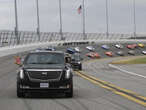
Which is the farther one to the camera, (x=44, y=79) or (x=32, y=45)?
(x=32, y=45)

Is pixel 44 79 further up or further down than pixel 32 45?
further up

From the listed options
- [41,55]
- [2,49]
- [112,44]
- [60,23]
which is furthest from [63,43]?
[41,55]

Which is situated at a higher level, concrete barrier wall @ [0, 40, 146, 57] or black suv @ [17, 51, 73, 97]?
black suv @ [17, 51, 73, 97]

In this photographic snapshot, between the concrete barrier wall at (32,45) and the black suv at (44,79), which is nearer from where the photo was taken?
the black suv at (44,79)

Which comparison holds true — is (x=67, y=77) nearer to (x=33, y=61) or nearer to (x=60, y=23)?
(x=33, y=61)

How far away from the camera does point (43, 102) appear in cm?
1261

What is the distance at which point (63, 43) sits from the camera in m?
86.5

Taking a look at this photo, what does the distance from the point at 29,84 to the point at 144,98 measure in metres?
3.83

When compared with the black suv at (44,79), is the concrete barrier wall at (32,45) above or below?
below

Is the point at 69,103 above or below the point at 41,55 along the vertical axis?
below

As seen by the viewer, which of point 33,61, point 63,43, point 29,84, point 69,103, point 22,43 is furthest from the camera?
point 63,43

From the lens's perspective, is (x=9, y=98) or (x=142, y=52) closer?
(x=9, y=98)

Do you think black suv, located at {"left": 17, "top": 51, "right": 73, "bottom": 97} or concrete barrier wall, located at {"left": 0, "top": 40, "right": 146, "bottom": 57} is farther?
concrete barrier wall, located at {"left": 0, "top": 40, "right": 146, "bottom": 57}

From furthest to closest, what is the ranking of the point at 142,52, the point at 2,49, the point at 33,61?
the point at 142,52 < the point at 2,49 < the point at 33,61
